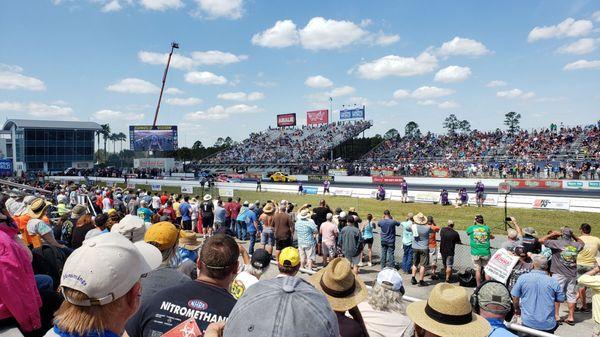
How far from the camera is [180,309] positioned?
2.47 metres

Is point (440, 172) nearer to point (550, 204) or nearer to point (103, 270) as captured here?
point (550, 204)

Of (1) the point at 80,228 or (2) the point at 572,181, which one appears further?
(2) the point at 572,181

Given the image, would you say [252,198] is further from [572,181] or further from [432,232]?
[572,181]

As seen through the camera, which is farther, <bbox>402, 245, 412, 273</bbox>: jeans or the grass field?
the grass field

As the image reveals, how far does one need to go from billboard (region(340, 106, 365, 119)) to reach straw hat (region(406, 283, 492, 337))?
7606cm

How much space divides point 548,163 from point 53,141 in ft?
312

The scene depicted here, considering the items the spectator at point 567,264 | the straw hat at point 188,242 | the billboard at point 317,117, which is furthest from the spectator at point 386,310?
the billboard at point 317,117

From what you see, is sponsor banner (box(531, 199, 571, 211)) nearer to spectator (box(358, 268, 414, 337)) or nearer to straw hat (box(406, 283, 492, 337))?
spectator (box(358, 268, 414, 337))

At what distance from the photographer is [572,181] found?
115 feet

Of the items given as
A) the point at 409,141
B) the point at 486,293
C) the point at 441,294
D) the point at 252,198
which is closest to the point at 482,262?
the point at 486,293

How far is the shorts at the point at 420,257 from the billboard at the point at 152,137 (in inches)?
2542

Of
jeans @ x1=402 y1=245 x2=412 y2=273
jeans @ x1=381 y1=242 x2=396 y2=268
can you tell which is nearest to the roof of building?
jeans @ x1=381 y1=242 x2=396 y2=268

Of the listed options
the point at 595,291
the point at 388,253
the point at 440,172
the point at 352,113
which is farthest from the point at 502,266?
the point at 352,113

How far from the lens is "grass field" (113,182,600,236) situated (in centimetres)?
2014
